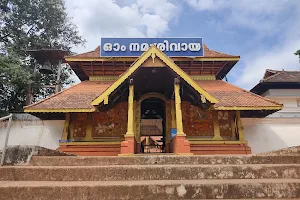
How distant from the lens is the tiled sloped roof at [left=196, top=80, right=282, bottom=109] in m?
8.94

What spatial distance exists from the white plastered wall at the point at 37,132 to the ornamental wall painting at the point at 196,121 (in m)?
5.54

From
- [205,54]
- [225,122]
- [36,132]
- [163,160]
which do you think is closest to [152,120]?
[205,54]

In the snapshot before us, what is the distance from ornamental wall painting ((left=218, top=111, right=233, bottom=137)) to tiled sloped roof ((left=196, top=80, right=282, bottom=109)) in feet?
2.49

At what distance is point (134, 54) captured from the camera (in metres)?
11.0

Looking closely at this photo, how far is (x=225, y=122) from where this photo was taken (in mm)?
9867

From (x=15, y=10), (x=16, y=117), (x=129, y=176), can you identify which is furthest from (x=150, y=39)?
(x=15, y=10)

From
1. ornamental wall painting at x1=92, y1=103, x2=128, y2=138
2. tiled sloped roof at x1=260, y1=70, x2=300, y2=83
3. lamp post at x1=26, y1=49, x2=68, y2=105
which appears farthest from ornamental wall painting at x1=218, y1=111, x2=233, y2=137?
lamp post at x1=26, y1=49, x2=68, y2=105

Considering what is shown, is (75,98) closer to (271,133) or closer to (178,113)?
(178,113)

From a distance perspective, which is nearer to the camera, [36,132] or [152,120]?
[36,132]

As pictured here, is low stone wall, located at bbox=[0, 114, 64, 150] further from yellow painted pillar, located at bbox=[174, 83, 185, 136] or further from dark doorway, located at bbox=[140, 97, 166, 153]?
yellow painted pillar, located at bbox=[174, 83, 185, 136]

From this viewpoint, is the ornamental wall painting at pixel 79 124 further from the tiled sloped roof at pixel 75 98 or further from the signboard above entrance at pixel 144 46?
the signboard above entrance at pixel 144 46

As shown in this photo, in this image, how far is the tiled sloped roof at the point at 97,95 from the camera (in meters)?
8.88

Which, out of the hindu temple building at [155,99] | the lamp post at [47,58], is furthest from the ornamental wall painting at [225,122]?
the lamp post at [47,58]

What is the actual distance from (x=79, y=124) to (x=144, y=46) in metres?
4.81
